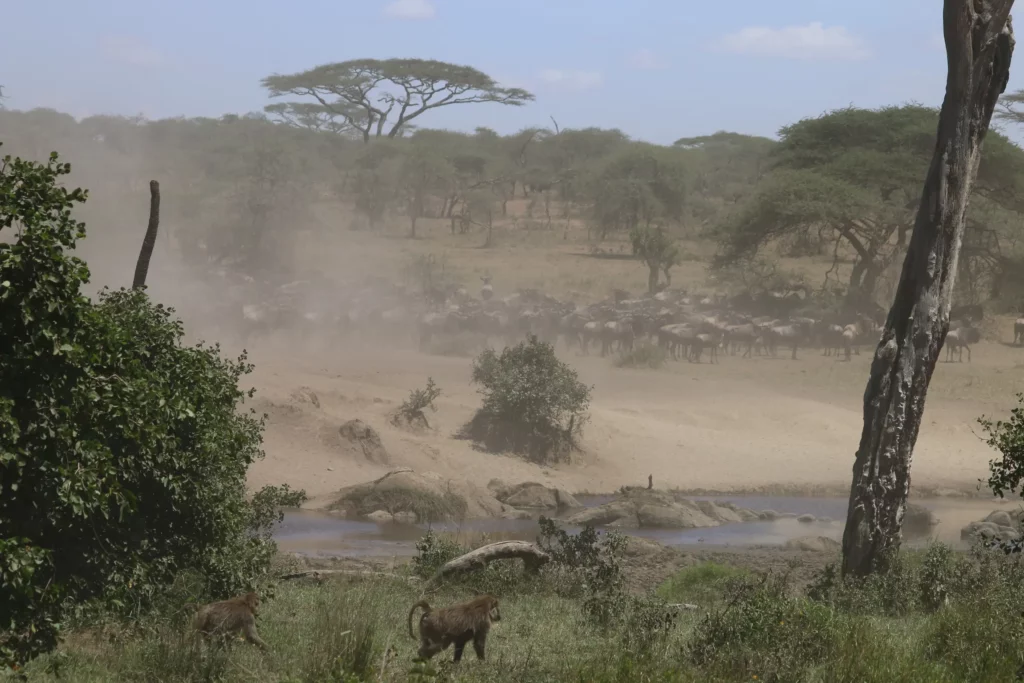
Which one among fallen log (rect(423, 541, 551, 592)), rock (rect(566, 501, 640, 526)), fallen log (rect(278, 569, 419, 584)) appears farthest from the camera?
rock (rect(566, 501, 640, 526))

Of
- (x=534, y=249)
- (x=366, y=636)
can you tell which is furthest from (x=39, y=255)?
(x=534, y=249)

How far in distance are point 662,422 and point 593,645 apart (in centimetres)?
1833

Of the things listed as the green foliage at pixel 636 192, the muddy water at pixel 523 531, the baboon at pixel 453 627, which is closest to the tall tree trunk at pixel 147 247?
the baboon at pixel 453 627

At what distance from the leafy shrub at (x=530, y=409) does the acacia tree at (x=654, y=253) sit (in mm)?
18416

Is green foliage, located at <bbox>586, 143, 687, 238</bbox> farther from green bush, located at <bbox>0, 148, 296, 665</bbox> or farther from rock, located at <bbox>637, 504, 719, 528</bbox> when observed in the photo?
green bush, located at <bbox>0, 148, 296, 665</bbox>

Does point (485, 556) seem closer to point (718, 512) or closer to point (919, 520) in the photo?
point (718, 512)

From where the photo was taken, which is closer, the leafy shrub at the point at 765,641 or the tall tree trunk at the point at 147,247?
the leafy shrub at the point at 765,641

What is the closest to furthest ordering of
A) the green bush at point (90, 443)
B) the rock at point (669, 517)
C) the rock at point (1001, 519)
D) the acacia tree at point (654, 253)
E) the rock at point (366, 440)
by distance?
the green bush at point (90, 443) < the rock at point (1001, 519) < the rock at point (669, 517) < the rock at point (366, 440) < the acacia tree at point (654, 253)

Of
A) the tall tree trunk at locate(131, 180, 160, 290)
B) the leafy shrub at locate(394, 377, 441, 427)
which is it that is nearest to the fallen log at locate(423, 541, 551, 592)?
the tall tree trunk at locate(131, 180, 160, 290)

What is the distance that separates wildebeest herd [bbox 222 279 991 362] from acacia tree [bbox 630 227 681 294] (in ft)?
14.3

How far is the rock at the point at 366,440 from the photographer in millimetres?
21562

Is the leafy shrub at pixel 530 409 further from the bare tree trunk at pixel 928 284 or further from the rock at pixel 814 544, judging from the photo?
the bare tree trunk at pixel 928 284

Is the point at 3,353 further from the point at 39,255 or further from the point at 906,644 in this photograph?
the point at 906,644

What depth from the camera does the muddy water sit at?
1634cm
